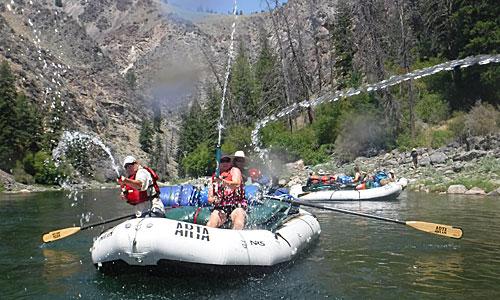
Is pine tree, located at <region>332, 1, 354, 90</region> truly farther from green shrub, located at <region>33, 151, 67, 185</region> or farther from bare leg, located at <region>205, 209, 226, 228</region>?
bare leg, located at <region>205, 209, 226, 228</region>

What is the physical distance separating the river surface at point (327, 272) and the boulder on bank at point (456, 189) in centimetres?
828

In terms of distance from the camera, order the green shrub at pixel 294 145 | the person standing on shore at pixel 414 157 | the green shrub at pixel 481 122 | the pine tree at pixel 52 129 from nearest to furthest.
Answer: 1. the person standing on shore at pixel 414 157
2. the green shrub at pixel 481 122
3. the green shrub at pixel 294 145
4. the pine tree at pixel 52 129

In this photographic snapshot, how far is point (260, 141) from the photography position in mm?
36750

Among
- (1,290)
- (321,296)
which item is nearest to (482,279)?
(321,296)

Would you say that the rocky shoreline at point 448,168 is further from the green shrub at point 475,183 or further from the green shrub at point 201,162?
the green shrub at point 201,162

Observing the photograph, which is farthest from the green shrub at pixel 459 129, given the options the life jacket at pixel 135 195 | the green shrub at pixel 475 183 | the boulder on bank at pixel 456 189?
the life jacket at pixel 135 195

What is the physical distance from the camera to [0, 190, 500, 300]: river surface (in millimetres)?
5664

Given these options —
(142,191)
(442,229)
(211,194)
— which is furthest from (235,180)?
(442,229)

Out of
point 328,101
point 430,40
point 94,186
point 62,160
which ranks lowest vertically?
point 94,186

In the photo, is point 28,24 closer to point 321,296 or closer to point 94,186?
point 94,186

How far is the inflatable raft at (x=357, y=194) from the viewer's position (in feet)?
56.0

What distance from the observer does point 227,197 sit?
7.42 metres

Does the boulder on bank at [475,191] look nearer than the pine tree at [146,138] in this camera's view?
Yes

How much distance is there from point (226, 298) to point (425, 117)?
30750 mm
